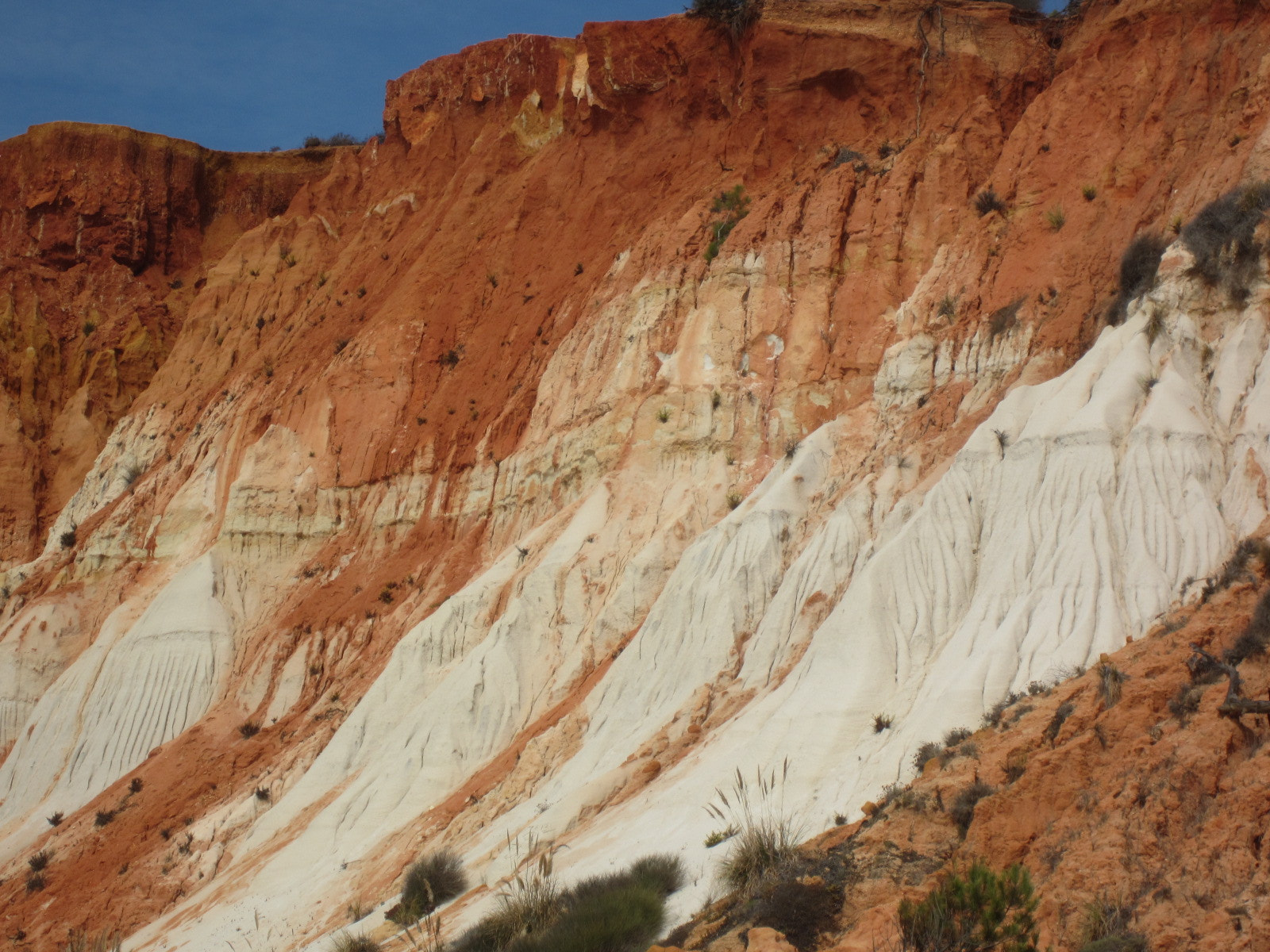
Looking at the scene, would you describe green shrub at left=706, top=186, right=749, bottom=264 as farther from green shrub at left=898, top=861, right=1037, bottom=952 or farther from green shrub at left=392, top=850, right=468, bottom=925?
green shrub at left=898, top=861, right=1037, bottom=952

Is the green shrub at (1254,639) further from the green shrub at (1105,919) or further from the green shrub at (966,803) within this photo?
the green shrub at (1105,919)

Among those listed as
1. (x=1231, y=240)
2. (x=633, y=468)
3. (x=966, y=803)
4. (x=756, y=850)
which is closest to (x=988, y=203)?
(x=1231, y=240)

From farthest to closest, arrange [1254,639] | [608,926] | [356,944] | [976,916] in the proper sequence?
[356,944] < [608,926] < [1254,639] < [976,916]

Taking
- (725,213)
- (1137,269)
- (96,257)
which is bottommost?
(1137,269)

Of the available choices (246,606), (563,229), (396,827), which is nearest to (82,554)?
(246,606)

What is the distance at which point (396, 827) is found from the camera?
813 inches

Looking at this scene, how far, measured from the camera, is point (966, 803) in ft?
32.8

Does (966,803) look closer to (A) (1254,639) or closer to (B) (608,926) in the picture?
(A) (1254,639)

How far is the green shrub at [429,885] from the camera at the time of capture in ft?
50.6

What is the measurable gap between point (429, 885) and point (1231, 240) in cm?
1307

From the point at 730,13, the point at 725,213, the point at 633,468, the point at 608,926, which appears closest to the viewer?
the point at 608,926

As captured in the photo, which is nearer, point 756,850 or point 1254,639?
point 1254,639

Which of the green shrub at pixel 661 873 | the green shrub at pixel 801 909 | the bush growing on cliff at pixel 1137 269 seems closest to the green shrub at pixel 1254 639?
A: the green shrub at pixel 801 909

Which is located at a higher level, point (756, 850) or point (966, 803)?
point (966, 803)
